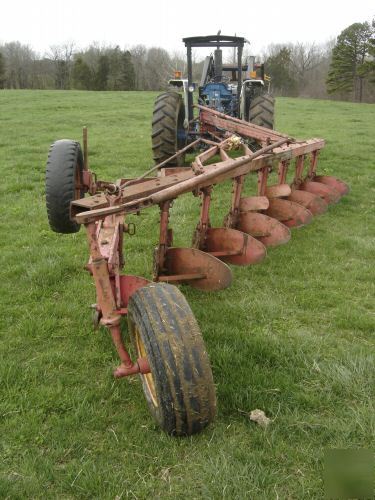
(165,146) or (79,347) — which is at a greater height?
(165,146)

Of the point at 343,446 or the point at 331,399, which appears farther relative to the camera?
the point at 331,399

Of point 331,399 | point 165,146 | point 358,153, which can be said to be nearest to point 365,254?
point 331,399

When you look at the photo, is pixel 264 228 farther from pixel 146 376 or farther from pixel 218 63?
pixel 218 63

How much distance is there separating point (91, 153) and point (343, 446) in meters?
8.89

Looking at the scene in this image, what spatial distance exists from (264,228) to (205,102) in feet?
14.6

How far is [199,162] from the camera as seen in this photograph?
348 cm

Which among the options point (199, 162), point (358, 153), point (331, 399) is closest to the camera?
point (331, 399)

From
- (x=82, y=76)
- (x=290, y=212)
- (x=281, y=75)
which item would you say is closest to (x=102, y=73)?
(x=82, y=76)

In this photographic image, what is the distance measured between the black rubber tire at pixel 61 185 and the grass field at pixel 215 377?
2.33 feet

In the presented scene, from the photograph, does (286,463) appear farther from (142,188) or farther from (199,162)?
(199,162)

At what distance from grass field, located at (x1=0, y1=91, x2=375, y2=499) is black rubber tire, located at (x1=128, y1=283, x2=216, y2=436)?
0.18m

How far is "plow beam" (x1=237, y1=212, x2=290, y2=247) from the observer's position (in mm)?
4414

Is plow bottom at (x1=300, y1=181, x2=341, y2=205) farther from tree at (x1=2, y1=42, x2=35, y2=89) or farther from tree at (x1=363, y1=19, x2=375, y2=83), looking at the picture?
tree at (x1=2, y1=42, x2=35, y2=89)

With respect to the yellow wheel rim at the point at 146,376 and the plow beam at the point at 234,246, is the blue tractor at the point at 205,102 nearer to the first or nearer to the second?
the plow beam at the point at 234,246
